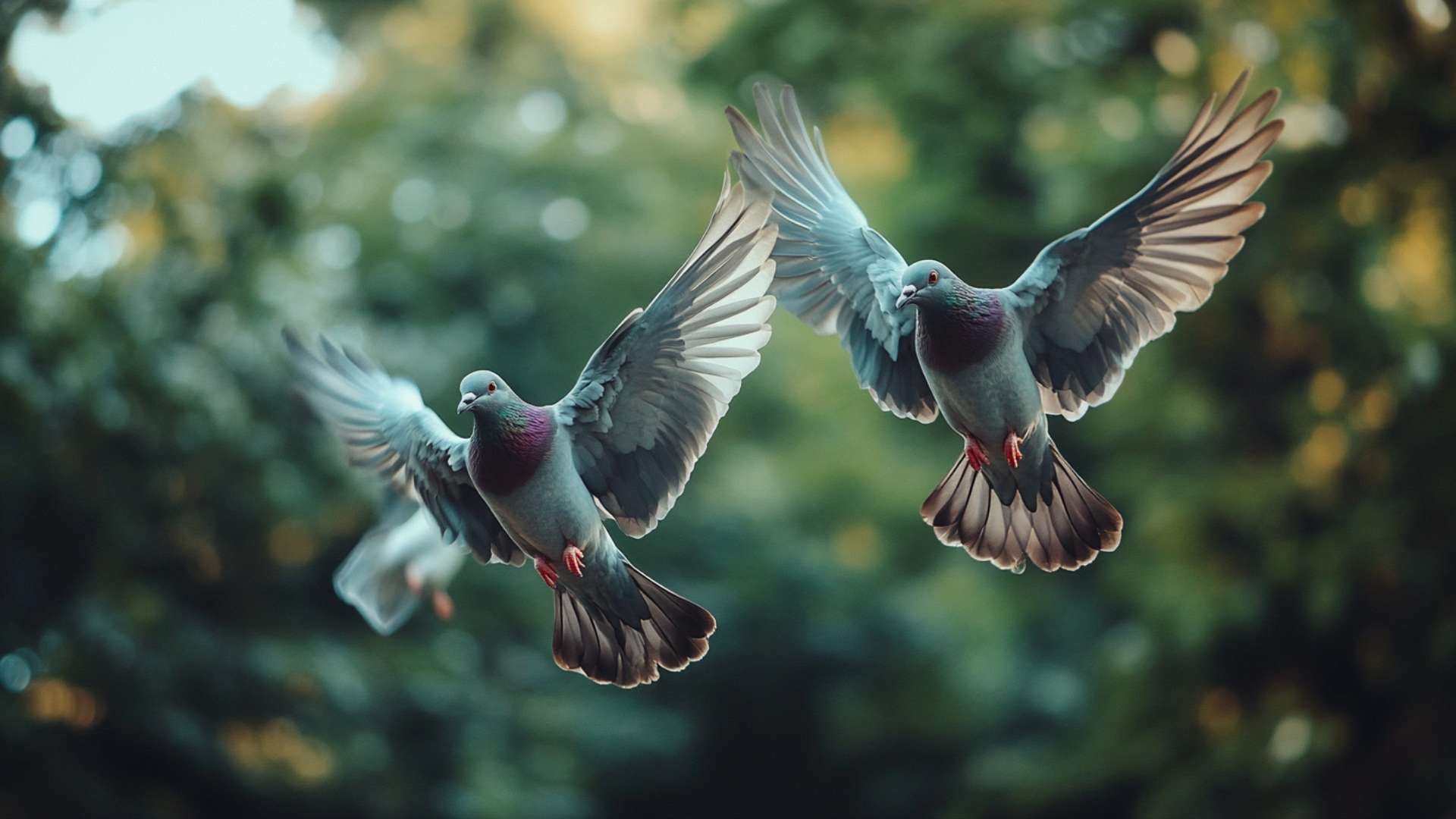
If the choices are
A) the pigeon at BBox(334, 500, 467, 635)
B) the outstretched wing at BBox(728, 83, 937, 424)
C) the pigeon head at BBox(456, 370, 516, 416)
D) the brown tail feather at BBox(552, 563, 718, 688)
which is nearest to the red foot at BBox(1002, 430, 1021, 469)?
the outstretched wing at BBox(728, 83, 937, 424)

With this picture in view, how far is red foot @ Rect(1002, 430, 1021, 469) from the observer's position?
10.1ft

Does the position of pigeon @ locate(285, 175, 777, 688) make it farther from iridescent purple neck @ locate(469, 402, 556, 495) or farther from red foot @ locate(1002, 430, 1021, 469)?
red foot @ locate(1002, 430, 1021, 469)

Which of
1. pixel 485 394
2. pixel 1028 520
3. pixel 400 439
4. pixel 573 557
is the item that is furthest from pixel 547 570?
pixel 1028 520

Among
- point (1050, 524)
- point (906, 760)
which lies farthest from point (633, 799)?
point (1050, 524)

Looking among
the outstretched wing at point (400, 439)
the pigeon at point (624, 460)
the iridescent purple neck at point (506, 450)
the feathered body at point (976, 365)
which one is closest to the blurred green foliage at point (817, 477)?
the outstretched wing at point (400, 439)

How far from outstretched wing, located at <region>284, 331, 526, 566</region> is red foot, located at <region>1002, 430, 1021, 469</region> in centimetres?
111

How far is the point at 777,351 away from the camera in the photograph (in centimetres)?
1888

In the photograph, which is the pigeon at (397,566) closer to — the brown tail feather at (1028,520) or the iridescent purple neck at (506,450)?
the iridescent purple neck at (506,450)

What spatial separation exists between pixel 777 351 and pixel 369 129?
6.44m

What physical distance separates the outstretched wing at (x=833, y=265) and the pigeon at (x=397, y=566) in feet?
4.98

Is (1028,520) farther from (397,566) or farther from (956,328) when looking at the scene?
(397,566)

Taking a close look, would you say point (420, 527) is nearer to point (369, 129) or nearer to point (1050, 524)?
point (1050, 524)

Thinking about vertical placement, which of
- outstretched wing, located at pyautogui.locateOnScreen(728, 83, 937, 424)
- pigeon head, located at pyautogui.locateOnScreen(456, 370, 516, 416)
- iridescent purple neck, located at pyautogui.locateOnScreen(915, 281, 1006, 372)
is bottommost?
iridescent purple neck, located at pyautogui.locateOnScreen(915, 281, 1006, 372)

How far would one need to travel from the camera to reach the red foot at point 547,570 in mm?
3082
